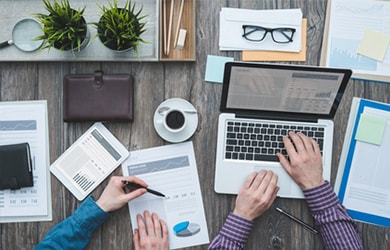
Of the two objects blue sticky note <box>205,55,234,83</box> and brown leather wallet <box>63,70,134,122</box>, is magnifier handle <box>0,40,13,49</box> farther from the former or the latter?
blue sticky note <box>205,55,234,83</box>

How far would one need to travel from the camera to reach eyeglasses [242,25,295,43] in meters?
0.98

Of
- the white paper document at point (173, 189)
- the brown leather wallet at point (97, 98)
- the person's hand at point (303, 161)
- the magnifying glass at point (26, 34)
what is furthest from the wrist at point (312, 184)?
the magnifying glass at point (26, 34)

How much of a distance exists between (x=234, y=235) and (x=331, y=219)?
24 cm

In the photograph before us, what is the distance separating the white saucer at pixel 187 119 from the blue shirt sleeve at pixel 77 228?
0.25m

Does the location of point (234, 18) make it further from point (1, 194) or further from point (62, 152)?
point (1, 194)

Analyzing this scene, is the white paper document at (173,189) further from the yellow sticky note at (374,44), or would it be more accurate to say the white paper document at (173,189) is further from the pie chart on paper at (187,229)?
the yellow sticky note at (374,44)

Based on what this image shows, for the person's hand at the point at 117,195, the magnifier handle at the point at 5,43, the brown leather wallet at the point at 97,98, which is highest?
the magnifier handle at the point at 5,43

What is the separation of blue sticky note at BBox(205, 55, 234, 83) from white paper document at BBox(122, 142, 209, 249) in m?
0.18

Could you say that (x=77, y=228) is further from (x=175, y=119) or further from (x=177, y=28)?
(x=177, y=28)

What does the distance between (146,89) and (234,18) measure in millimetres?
298

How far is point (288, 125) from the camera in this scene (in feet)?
3.16

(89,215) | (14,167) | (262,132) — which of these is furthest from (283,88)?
(14,167)

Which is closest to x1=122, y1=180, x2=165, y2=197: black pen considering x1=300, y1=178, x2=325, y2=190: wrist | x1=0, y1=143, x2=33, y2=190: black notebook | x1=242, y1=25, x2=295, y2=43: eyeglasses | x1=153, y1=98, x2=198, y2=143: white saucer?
x1=153, y1=98, x2=198, y2=143: white saucer

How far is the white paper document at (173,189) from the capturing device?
37.9 inches
